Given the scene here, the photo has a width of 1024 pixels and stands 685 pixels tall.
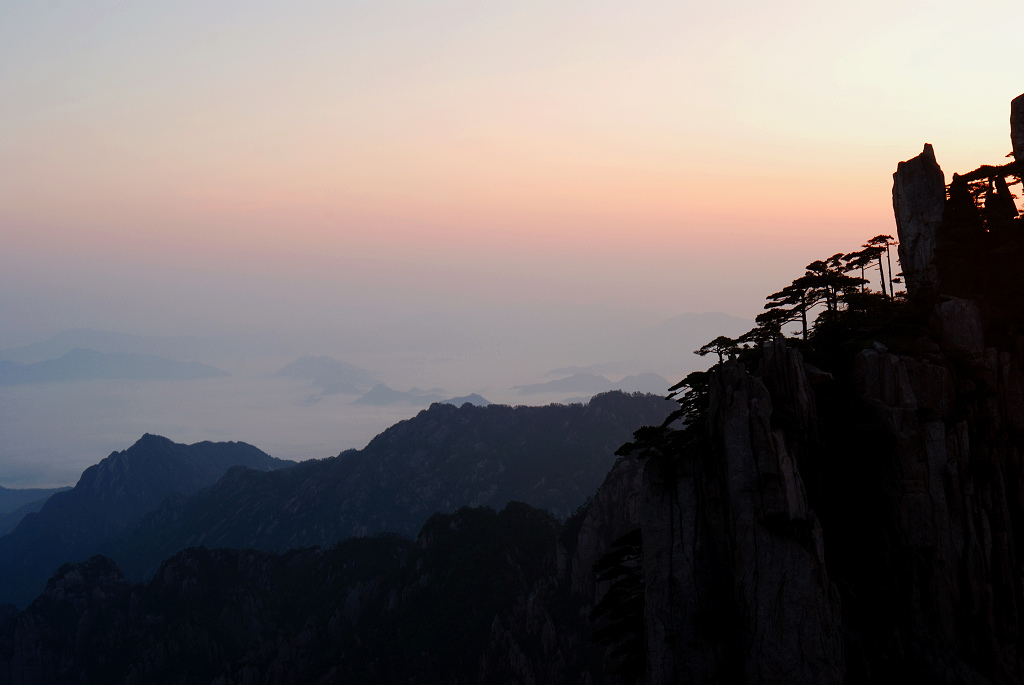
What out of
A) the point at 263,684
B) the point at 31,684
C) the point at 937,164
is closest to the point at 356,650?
the point at 263,684

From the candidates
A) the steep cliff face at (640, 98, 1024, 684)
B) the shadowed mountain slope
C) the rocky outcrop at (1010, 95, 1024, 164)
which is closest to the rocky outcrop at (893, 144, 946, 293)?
the rocky outcrop at (1010, 95, 1024, 164)

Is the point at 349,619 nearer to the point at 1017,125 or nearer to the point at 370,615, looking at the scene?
the point at 370,615

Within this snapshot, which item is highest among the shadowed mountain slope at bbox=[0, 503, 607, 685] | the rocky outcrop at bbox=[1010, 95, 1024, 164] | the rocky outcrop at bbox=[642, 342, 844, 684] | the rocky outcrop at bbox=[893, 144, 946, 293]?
the rocky outcrop at bbox=[1010, 95, 1024, 164]

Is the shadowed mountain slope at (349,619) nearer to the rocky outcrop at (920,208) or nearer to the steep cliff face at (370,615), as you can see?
the steep cliff face at (370,615)

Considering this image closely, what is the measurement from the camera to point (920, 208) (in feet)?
218

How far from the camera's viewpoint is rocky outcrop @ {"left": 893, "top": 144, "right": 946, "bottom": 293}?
214 feet

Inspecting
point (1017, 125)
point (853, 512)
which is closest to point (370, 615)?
point (853, 512)

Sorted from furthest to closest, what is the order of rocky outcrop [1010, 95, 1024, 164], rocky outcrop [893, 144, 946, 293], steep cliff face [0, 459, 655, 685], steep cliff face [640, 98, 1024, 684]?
1. steep cliff face [0, 459, 655, 685]
2. rocky outcrop [1010, 95, 1024, 164]
3. rocky outcrop [893, 144, 946, 293]
4. steep cliff face [640, 98, 1024, 684]

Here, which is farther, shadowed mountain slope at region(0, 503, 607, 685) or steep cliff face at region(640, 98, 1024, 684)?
shadowed mountain slope at region(0, 503, 607, 685)

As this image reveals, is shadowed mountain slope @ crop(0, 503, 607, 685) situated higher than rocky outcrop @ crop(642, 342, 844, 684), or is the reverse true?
rocky outcrop @ crop(642, 342, 844, 684)

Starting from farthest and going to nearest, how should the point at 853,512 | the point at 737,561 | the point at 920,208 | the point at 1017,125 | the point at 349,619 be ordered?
1. the point at 349,619
2. the point at 1017,125
3. the point at 920,208
4. the point at 853,512
5. the point at 737,561

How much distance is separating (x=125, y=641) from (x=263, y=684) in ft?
198

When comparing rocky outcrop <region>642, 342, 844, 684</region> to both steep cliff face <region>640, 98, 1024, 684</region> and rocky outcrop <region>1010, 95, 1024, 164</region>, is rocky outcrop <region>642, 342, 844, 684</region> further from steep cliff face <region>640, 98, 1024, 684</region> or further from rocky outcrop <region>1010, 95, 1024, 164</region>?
rocky outcrop <region>1010, 95, 1024, 164</region>

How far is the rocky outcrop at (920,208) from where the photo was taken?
214 feet
